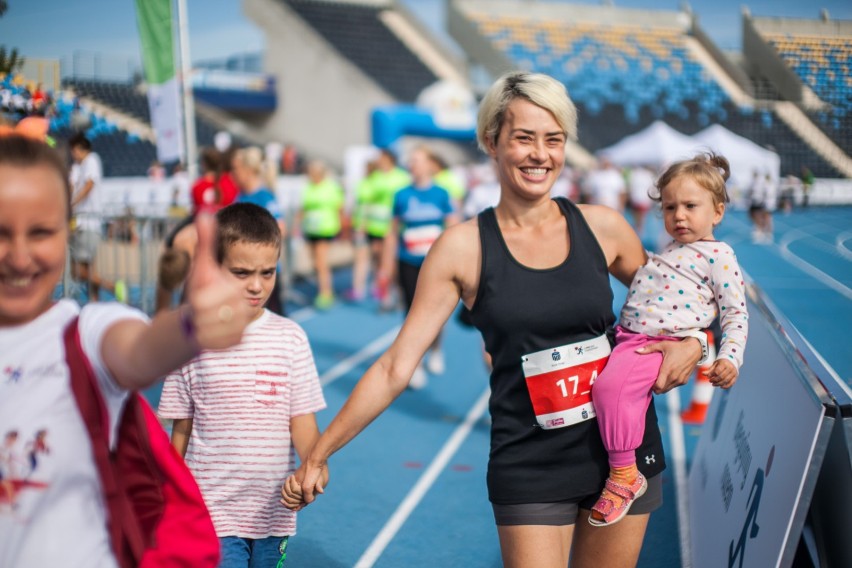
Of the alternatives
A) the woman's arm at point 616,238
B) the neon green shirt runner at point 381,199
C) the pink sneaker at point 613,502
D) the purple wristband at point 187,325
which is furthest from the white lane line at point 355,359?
the purple wristband at point 187,325

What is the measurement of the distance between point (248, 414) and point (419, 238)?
5.60 metres

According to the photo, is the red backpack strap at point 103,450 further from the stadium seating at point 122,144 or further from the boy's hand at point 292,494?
the stadium seating at point 122,144

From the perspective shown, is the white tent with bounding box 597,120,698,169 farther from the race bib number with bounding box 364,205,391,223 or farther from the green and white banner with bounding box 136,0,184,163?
the green and white banner with bounding box 136,0,184,163

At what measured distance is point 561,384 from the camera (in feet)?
8.77

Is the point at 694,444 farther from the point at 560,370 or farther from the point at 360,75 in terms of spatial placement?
the point at 360,75

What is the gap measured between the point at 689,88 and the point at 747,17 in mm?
10172

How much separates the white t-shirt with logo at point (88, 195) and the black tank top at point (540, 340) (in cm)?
758

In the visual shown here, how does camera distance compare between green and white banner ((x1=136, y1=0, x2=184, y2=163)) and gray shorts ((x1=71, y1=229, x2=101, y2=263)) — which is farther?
green and white banner ((x1=136, y1=0, x2=184, y2=163))

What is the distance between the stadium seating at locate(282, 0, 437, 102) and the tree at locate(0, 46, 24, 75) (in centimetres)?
3135

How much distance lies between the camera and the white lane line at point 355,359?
8852mm

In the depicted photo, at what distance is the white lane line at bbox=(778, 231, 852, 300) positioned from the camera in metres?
3.20

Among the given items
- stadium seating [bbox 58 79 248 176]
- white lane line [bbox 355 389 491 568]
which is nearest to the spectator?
stadium seating [bbox 58 79 248 176]

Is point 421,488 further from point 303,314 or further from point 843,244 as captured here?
point 303,314

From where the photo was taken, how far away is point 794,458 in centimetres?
268
